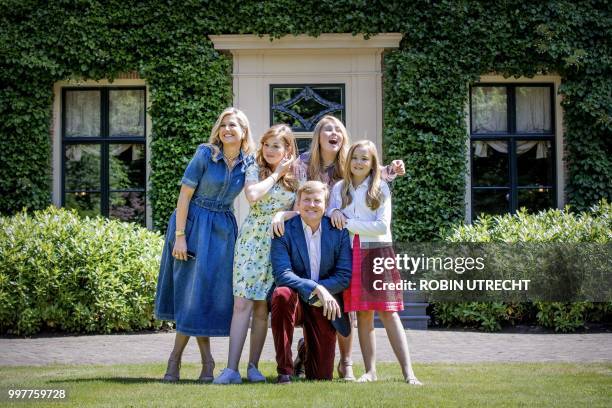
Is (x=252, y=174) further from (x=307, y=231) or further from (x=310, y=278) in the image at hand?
(x=310, y=278)

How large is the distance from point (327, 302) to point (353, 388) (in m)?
0.57

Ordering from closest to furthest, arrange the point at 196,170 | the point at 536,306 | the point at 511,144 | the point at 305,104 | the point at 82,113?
the point at 196,170 → the point at 536,306 → the point at 305,104 → the point at 511,144 → the point at 82,113

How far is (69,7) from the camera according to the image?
1090cm

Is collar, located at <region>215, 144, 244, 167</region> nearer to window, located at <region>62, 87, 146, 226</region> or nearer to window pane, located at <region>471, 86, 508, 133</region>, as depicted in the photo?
window, located at <region>62, 87, 146, 226</region>

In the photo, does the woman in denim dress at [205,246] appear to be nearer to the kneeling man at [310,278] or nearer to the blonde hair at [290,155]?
the blonde hair at [290,155]

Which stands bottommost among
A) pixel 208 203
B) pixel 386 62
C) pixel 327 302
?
pixel 327 302

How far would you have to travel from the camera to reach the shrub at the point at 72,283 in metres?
8.41

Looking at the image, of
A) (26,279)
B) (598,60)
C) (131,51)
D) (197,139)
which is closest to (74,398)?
(26,279)

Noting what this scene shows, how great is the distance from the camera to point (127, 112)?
11266 mm

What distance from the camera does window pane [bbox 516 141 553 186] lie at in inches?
443

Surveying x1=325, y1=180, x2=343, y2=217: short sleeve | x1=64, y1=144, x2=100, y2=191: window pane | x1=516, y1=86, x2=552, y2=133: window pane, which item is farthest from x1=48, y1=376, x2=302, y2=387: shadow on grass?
x1=516, y1=86, x2=552, y2=133: window pane

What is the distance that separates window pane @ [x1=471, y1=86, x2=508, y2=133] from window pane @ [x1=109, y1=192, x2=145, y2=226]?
4845mm

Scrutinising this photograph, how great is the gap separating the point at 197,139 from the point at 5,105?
2713 millimetres

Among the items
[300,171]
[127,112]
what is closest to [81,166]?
[127,112]
